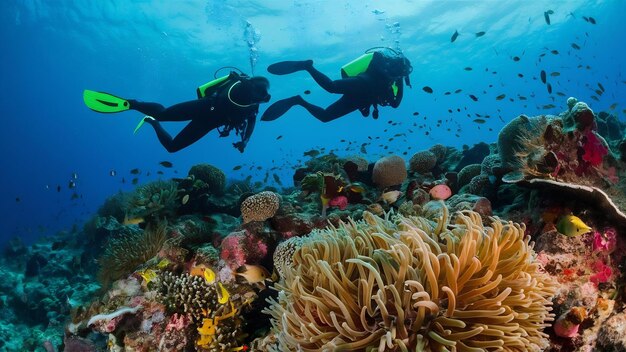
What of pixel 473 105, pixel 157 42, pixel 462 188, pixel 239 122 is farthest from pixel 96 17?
pixel 473 105

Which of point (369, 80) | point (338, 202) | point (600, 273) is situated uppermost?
point (369, 80)

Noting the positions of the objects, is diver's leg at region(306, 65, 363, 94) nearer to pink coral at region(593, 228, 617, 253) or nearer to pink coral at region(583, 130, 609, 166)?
pink coral at region(583, 130, 609, 166)

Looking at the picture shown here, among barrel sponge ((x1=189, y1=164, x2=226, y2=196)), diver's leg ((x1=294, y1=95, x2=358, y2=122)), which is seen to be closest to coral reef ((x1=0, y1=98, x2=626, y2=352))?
barrel sponge ((x1=189, y1=164, x2=226, y2=196))

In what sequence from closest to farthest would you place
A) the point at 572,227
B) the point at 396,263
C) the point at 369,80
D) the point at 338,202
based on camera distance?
the point at 396,263, the point at 572,227, the point at 338,202, the point at 369,80

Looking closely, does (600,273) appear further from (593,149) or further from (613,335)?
(593,149)

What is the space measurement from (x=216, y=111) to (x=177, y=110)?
3.39 feet

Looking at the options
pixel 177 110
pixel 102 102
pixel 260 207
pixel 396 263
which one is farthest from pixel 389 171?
pixel 102 102

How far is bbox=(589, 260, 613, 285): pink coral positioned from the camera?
3.39 m

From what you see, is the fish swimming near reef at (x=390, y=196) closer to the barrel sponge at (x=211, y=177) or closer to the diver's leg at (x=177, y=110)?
the barrel sponge at (x=211, y=177)

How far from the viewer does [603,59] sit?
63.6 metres

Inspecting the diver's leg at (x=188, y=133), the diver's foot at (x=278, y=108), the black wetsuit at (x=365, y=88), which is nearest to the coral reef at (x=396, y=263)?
the diver's leg at (x=188, y=133)

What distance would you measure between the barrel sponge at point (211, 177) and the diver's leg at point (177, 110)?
1.48 meters

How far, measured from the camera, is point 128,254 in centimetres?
607

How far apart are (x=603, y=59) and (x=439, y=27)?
49.6 m
